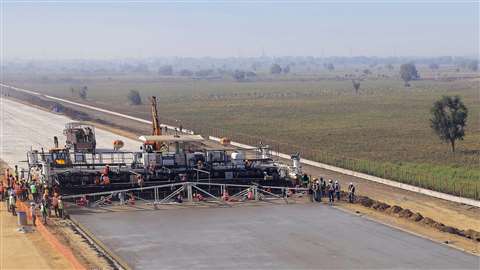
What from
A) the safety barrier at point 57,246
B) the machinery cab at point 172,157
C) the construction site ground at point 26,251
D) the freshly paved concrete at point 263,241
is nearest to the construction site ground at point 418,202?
the freshly paved concrete at point 263,241

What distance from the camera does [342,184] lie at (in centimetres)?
4747

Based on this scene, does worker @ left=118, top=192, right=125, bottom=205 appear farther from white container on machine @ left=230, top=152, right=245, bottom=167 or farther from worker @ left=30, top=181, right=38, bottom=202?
white container on machine @ left=230, top=152, right=245, bottom=167

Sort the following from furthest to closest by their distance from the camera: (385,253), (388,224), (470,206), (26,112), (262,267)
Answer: (26,112) < (470,206) < (388,224) < (385,253) < (262,267)

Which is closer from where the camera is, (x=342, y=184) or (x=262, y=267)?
(x=262, y=267)

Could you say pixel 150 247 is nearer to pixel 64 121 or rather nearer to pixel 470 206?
pixel 470 206

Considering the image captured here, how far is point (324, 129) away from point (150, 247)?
5688 cm

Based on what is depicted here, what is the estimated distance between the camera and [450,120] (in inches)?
2598

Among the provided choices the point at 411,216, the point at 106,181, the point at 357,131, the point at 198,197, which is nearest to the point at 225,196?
the point at 198,197

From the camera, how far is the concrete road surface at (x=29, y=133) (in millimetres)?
67000

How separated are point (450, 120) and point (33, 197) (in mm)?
A: 37169

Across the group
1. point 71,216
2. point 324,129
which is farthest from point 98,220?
point 324,129

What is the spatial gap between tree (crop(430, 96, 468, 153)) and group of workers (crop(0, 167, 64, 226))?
34714mm

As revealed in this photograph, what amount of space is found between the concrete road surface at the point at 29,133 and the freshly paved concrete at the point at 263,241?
24640mm

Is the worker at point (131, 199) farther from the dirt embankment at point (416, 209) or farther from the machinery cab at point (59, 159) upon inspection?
the dirt embankment at point (416, 209)
